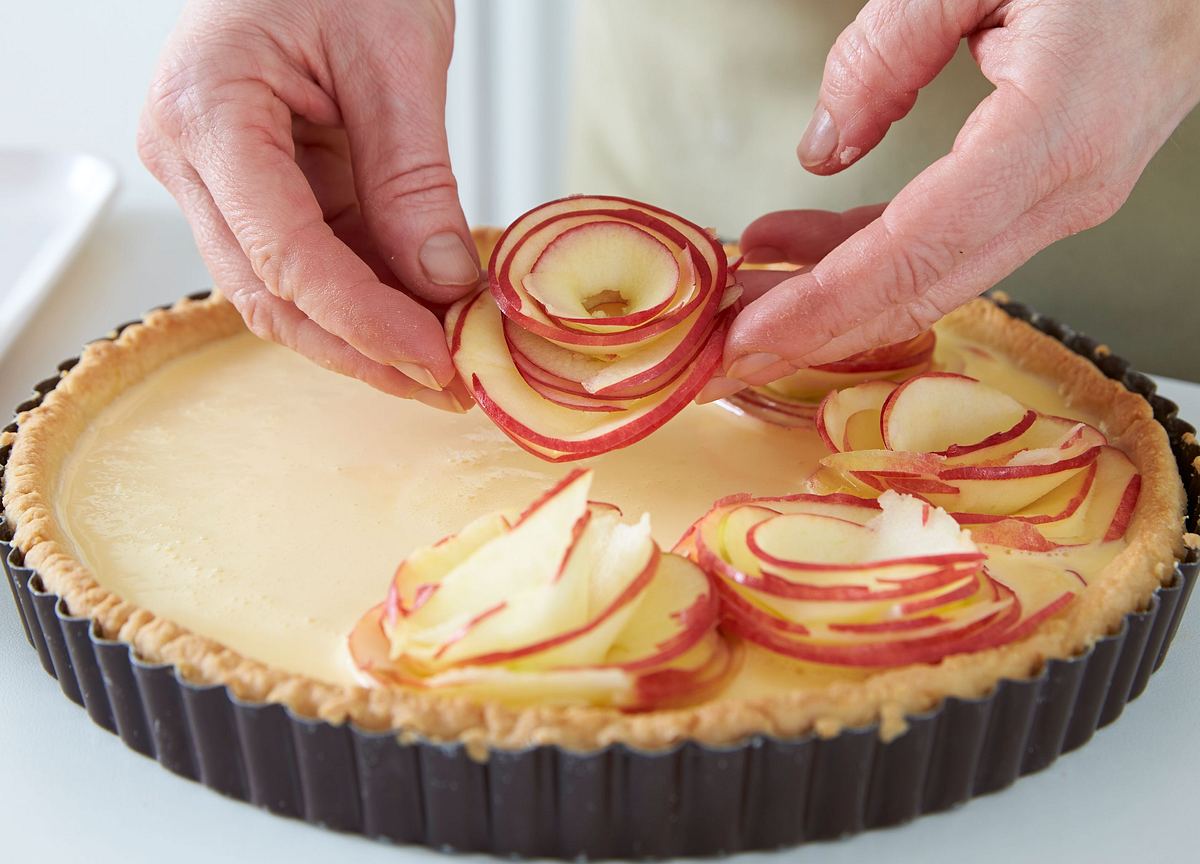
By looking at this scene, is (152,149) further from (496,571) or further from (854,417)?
(854,417)

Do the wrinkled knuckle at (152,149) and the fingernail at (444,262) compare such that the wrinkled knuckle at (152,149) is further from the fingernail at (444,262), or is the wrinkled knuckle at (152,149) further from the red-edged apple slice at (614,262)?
the red-edged apple slice at (614,262)

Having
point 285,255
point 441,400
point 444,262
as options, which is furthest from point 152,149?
point 441,400

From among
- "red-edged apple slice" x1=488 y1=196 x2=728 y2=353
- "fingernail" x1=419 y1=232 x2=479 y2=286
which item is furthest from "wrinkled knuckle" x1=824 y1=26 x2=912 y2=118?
"fingernail" x1=419 y1=232 x2=479 y2=286

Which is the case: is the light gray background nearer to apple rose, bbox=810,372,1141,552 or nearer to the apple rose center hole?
apple rose, bbox=810,372,1141,552

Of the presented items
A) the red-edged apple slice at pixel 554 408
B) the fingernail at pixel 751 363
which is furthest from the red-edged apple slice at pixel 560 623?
the fingernail at pixel 751 363

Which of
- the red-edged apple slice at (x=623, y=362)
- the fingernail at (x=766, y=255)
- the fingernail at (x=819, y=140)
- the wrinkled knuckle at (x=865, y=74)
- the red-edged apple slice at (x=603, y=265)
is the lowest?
the red-edged apple slice at (x=623, y=362)

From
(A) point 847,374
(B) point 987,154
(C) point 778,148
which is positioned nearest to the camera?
(B) point 987,154

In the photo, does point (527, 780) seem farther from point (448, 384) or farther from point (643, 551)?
point (448, 384)
